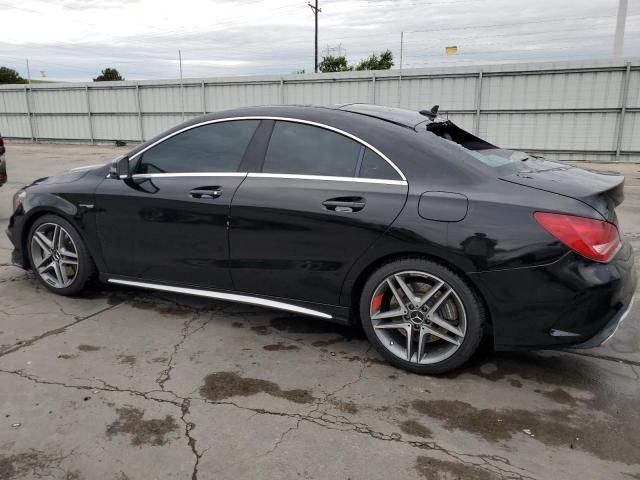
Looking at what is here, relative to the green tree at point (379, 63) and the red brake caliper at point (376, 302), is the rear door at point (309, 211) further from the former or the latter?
the green tree at point (379, 63)

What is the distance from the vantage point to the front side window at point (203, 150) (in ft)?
12.0

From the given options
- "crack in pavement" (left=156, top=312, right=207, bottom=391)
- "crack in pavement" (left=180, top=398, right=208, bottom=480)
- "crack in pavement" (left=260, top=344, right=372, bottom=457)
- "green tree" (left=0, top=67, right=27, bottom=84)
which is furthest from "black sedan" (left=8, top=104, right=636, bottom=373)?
"green tree" (left=0, top=67, right=27, bottom=84)

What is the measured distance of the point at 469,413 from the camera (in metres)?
2.78

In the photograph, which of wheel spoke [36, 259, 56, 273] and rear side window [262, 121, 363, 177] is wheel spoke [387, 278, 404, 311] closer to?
rear side window [262, 121, 363, 177]

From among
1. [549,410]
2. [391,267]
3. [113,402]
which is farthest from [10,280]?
[549,410]

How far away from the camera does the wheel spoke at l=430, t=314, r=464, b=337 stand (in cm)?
301

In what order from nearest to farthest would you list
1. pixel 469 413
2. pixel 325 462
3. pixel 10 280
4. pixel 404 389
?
pixel 325 462 → pixel 469 413 → pixel 404 389 → pixel 10 280

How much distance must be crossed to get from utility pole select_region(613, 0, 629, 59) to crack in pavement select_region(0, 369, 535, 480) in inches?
771

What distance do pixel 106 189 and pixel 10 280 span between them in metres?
1.67

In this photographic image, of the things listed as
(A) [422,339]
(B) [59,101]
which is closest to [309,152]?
(A) [422,339]

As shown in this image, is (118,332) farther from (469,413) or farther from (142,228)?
(469,413)

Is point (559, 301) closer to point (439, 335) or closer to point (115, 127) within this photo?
point (439, 335)

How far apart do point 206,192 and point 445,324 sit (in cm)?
178

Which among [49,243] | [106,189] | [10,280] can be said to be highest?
[106,189]
